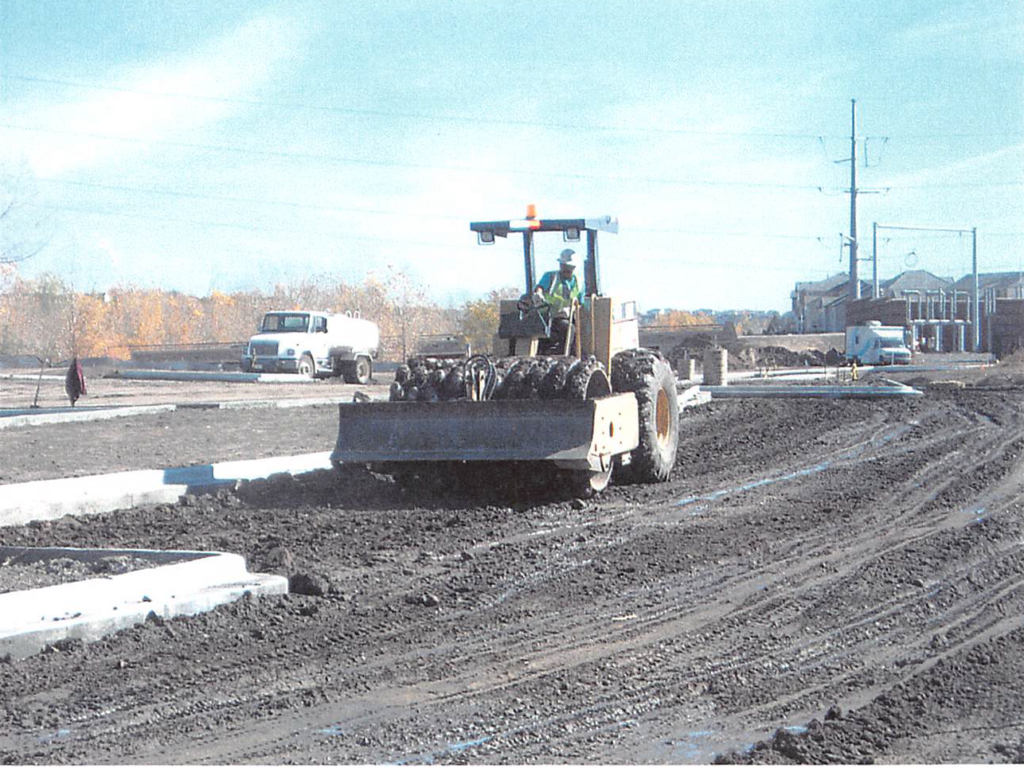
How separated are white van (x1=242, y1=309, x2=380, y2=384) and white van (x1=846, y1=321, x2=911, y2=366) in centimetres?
2327

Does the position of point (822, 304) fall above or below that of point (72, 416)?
above

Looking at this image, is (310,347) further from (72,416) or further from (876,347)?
(876,347)

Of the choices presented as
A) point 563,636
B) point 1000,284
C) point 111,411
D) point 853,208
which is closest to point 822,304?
point 1000,284

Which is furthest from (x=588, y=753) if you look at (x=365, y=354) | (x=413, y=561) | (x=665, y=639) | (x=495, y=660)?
(x=365, y=354)

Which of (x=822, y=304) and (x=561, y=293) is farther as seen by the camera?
(x=822, y=304)

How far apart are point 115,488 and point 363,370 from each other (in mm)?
27435

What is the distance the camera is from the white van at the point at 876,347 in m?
53.1

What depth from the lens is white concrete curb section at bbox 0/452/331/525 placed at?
1037cm

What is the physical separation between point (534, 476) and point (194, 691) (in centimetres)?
692

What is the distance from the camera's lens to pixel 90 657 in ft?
20.4

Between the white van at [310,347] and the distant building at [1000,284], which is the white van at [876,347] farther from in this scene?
the distant building at [1000,284]

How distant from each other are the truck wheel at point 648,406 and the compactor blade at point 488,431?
0.60 m

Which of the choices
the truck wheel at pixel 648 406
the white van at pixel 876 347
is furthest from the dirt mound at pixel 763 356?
the truck wheel at pixel 648 406

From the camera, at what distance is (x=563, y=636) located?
21.6ft
